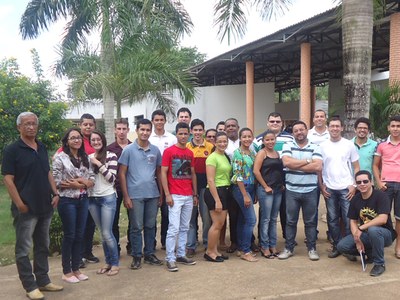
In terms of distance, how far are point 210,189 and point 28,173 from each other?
77.7 inches

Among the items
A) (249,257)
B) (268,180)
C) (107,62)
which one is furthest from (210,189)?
(107,62)

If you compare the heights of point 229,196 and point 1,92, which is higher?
point 1,92

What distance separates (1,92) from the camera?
12.1m

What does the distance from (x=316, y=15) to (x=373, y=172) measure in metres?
10.00

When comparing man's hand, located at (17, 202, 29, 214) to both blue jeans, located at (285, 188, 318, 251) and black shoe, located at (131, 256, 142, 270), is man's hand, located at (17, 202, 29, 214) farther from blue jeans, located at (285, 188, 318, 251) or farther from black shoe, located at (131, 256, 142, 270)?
blue jeans, located at (285, 188, 318, 251)

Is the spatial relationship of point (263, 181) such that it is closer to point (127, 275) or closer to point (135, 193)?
point (135, 193)

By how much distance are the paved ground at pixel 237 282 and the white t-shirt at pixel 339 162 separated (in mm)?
946

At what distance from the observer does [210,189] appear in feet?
15.4

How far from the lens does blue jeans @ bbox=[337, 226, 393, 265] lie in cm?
446

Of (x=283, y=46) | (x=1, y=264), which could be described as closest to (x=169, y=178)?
(x=1, y=264)

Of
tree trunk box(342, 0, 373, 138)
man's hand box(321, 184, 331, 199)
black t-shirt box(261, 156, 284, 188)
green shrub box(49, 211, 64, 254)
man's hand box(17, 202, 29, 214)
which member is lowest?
green shrub box(49, 211, 64, 254)

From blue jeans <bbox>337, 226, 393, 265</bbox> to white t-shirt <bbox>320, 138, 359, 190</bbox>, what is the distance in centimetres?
64

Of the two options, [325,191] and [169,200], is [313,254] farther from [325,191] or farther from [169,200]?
[169,200]

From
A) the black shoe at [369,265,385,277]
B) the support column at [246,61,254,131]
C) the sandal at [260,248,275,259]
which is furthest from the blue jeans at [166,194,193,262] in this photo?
the support column at [246,61,254,131]
